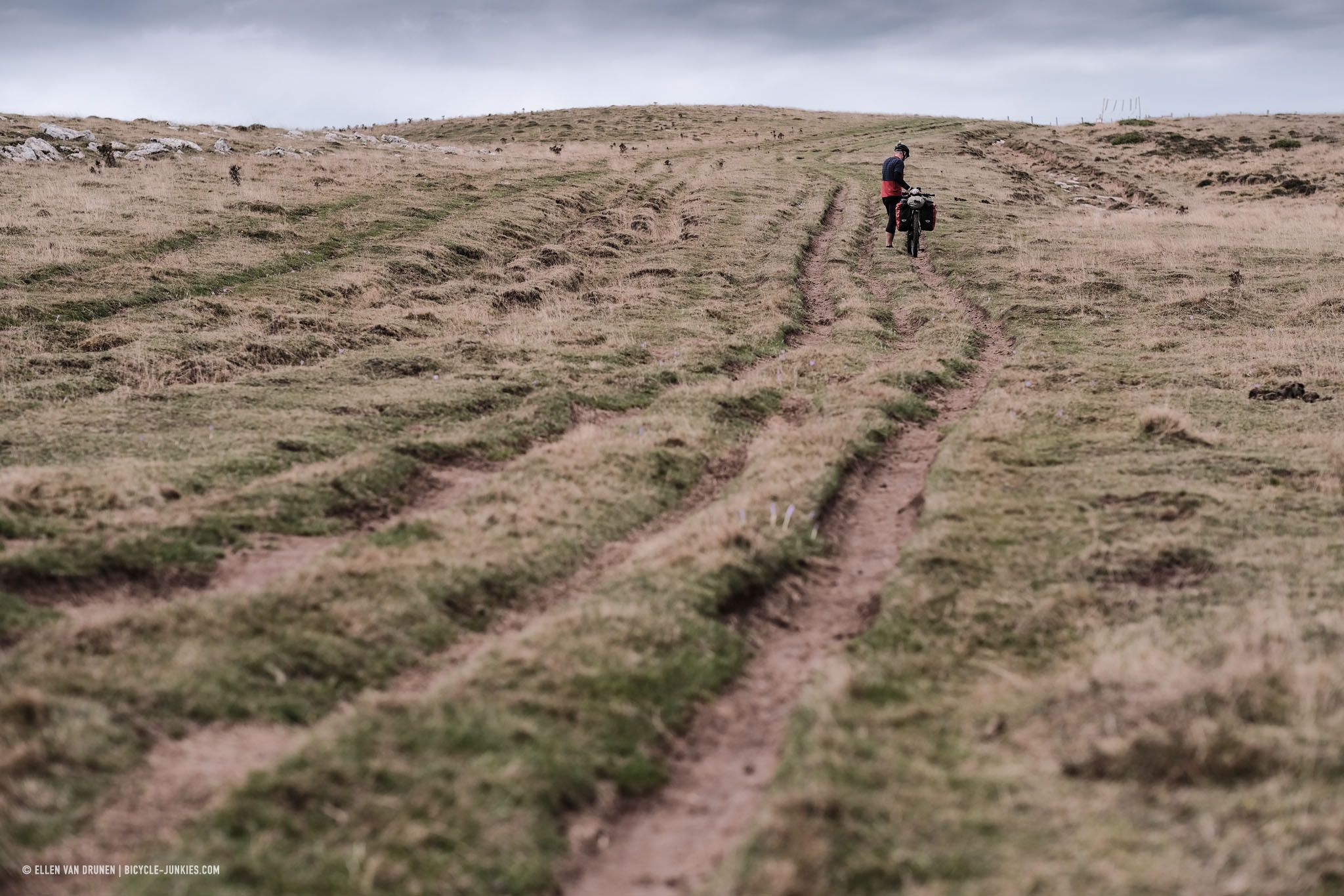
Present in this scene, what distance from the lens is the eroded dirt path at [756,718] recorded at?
626 centimetres

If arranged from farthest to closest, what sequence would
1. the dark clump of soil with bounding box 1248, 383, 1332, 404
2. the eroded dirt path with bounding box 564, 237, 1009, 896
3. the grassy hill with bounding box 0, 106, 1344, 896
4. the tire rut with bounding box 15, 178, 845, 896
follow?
the dark clump of soil with bounding box 1248, 383, 1332, 404, the eroded dirt path with bounding box 564, 237, 1009, 896, the grassy hill with bounding box 0, 106, 1344, 896, the tire rut with bounding box 15, 178, 845, 896

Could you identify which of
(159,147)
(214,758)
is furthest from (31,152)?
(214,758)

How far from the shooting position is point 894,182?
3259 centimetres

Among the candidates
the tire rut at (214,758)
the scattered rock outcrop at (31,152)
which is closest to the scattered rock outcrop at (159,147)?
the scattered rock outcrop at (31,152)

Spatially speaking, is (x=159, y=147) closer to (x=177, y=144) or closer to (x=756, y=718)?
(x=177, y=144)

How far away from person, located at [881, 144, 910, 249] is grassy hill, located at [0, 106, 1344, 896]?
4467 mm

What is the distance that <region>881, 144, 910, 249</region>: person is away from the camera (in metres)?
31.0

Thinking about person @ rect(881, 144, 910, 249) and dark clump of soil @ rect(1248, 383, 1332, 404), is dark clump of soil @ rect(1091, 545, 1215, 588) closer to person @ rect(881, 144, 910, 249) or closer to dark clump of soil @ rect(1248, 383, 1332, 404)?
dark clump of soil @ rect(1248, 383, 1332, 404)

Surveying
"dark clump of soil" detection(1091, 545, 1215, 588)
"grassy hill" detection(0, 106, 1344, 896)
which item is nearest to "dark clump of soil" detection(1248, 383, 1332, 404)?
"grassy hill" detection(0, 106, 1344, 896)

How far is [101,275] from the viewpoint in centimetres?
2658

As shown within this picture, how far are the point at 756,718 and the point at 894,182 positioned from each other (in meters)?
27.8

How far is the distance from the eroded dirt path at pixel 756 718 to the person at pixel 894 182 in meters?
19.1

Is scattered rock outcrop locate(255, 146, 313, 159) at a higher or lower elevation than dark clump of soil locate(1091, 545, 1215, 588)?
higher

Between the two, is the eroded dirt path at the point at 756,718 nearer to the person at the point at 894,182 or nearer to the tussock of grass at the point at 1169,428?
the tussock of grass at the point at 1169,428
